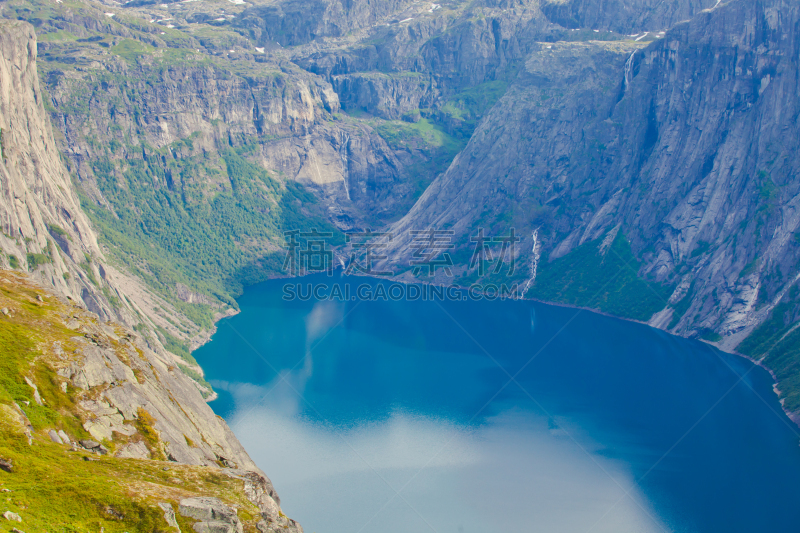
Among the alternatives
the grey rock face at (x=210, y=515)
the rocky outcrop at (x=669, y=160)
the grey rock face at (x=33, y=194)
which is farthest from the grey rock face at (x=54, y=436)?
the rocky outcrop at (x=669, y=160)

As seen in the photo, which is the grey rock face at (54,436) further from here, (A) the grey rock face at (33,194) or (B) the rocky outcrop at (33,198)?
(A) the grey rock face at (33,194)

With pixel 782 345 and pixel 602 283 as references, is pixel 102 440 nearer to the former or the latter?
pixel 782 345

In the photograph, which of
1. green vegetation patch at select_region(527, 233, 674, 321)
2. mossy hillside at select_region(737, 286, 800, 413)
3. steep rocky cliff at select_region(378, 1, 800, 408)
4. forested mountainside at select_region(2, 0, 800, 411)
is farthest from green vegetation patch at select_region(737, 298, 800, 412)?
green vegetation patch at select_region(527, 233, 674, 321)

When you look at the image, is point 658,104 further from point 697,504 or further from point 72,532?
point 72,532

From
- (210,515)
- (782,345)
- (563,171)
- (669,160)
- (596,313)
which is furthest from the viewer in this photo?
(563,171)

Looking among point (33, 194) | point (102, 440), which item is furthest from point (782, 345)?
point (33, 194)

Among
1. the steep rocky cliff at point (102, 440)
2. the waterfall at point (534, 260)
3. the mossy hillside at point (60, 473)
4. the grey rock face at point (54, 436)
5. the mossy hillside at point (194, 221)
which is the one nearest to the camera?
the mossy hillside at point (60, 473)
